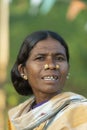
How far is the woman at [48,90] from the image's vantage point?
3.85 metres

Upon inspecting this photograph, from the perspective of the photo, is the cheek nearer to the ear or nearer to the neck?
the neck

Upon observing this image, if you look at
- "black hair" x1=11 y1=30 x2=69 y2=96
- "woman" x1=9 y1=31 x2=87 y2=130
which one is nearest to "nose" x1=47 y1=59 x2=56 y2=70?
"woman" x1=9 y1=31 x2=87 y2=130

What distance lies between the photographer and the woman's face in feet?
13.1

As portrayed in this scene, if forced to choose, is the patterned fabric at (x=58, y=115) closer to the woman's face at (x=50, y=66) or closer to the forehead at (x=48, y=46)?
the woman's face at (x=50, y=66)

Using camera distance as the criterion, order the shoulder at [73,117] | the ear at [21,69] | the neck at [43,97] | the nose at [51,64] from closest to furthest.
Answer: the shoulder at [73,117], the nose at [51,64], the neck at [43,97], the ear at [21,69]

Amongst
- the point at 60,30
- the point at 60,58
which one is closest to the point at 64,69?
the point at 60,58

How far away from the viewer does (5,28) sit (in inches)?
632

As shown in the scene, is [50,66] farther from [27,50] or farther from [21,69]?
[21,69]

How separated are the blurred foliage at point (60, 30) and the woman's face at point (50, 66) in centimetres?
1254

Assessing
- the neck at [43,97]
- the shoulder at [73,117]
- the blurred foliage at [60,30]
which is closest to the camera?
the shoulder at [73,117]

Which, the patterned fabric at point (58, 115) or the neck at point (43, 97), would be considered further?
the neck at point (43, 97)

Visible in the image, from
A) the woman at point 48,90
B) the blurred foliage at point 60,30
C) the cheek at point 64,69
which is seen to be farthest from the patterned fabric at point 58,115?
the blurred foliage at point 60,30

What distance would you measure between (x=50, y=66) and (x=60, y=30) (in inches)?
527

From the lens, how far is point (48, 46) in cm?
405
